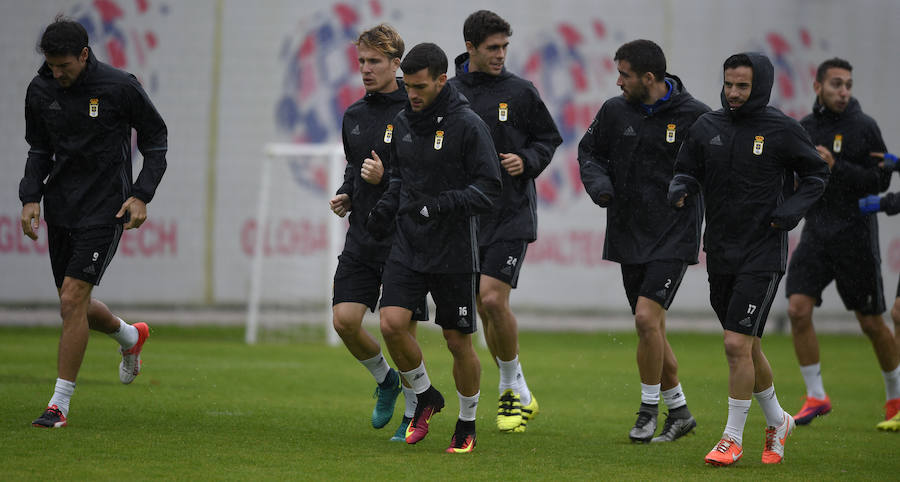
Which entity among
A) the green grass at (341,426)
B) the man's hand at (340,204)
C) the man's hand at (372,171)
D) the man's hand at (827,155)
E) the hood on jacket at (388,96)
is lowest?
the green grass at (341,426)

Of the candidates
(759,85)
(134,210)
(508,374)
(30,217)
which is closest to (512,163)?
(508,374)

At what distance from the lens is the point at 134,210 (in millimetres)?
7742

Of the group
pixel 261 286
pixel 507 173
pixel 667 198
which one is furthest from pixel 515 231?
pixel 261 286

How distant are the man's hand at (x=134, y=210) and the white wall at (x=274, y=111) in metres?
8.86

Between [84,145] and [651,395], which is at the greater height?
[84,145]

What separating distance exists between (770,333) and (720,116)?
41.5 feet

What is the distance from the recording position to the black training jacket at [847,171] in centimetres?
954

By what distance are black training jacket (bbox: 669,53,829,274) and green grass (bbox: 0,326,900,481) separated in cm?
122

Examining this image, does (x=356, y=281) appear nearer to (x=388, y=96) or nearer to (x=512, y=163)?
(x=388, y=96)

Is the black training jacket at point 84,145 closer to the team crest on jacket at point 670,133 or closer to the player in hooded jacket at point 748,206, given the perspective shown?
the team crest on jacket at point 670,133

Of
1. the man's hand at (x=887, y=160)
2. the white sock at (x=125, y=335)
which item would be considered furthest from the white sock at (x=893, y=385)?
the white sock at (x=125, y=335)

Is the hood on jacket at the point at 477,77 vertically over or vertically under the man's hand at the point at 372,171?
over

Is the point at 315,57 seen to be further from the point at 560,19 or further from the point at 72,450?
the point at 72,450

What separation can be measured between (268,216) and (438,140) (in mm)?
10052
